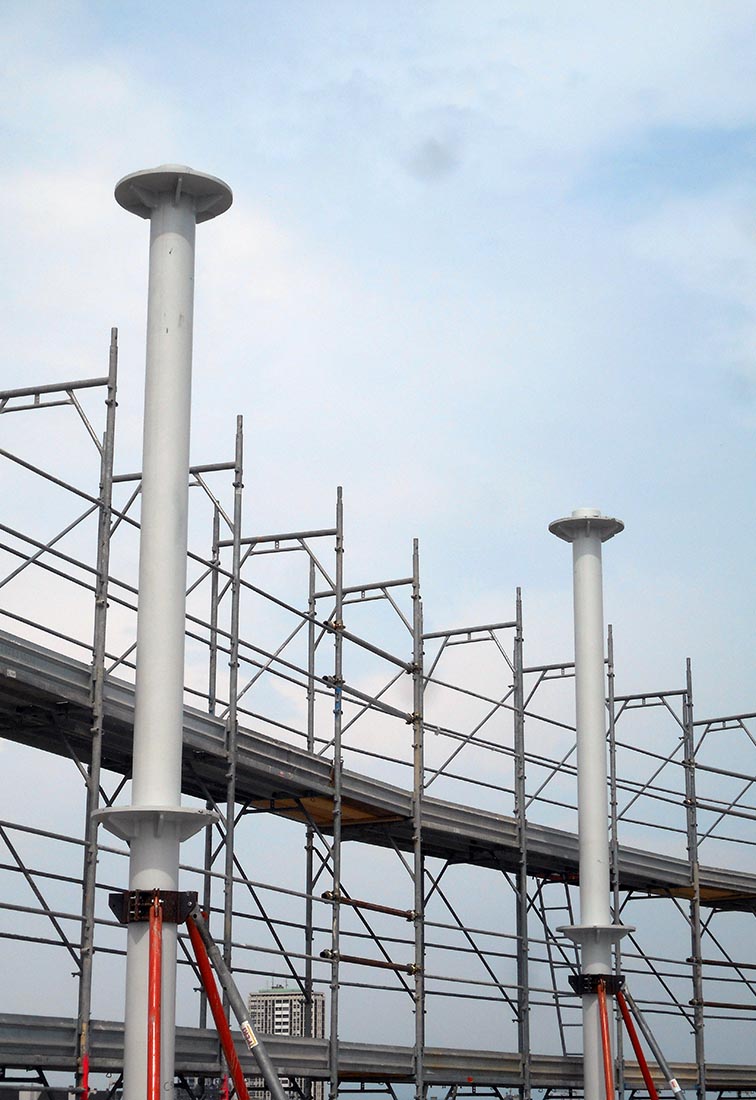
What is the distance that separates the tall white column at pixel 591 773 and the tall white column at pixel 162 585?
916cm

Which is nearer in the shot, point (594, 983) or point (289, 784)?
point (289, 784)

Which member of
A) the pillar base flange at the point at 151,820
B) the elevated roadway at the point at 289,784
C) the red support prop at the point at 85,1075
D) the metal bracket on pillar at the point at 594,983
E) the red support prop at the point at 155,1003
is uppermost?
the elevated roadway at the point at 289,784

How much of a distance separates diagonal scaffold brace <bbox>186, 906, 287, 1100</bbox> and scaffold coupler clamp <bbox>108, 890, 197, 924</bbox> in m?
0.19

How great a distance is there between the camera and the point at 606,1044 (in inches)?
758

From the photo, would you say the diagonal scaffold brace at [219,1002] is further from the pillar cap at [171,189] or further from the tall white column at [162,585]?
the pillar cap at [171,189]

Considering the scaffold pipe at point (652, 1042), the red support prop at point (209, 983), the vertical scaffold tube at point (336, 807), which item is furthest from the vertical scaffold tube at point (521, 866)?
the red support prop at point (209, 983)

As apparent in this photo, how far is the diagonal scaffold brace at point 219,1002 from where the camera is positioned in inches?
489

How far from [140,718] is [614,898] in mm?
17609

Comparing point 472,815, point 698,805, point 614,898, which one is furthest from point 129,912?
point 698,805

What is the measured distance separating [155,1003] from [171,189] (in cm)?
638

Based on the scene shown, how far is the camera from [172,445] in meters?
12.4

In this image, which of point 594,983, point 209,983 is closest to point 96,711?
point 209,983

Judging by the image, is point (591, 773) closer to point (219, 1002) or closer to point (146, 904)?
point (219, 1002)

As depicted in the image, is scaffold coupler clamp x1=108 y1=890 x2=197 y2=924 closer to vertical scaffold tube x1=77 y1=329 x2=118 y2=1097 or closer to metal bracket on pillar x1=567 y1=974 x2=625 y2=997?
vertical scaffold tube x1=77 y1=329 x2=118 y2=1097
